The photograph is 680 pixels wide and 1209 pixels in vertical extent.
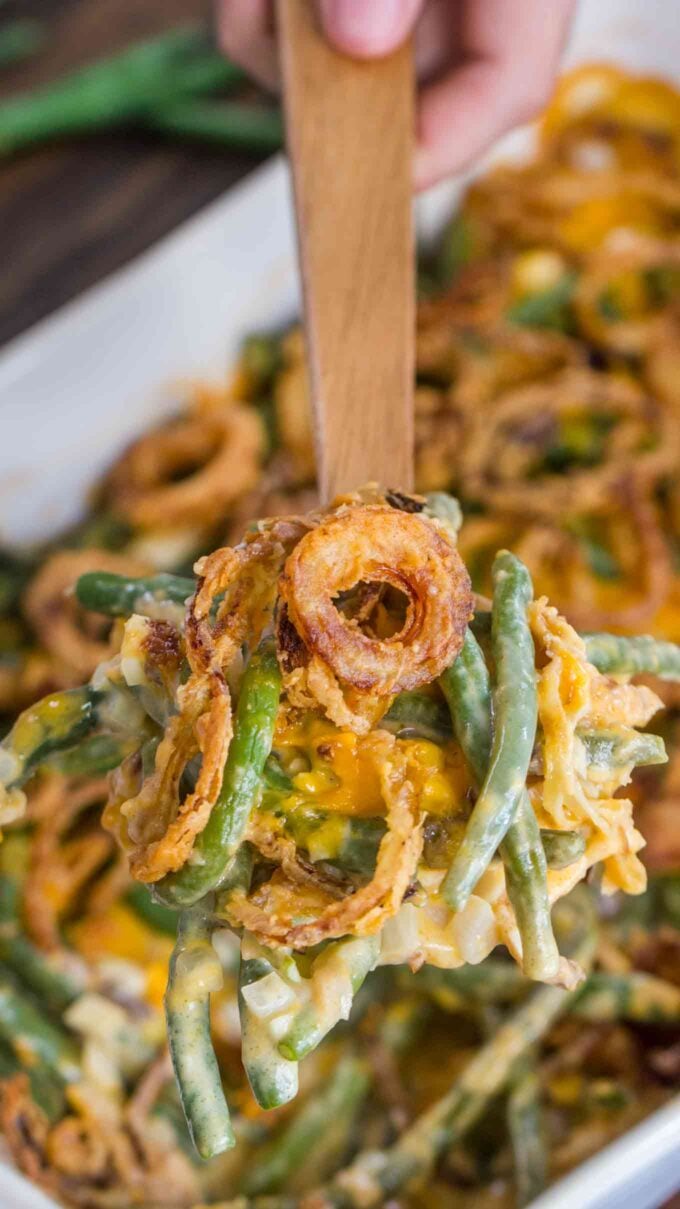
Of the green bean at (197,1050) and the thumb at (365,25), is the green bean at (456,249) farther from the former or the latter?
the green bean at (197,1050)

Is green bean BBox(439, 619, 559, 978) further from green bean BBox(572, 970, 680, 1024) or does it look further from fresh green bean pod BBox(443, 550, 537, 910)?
green bean BBox(572, 970, 680, 1024)

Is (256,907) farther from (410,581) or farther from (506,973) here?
(506,973)

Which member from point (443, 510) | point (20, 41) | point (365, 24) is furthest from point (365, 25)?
point (20, 41)

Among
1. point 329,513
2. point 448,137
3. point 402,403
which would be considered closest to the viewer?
point 329,513

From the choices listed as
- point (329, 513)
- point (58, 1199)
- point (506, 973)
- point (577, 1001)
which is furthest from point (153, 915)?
point (329, 513)

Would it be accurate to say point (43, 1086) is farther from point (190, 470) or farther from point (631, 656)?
point (190, 470)

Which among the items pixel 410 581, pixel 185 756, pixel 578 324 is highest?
pixel 578 324
